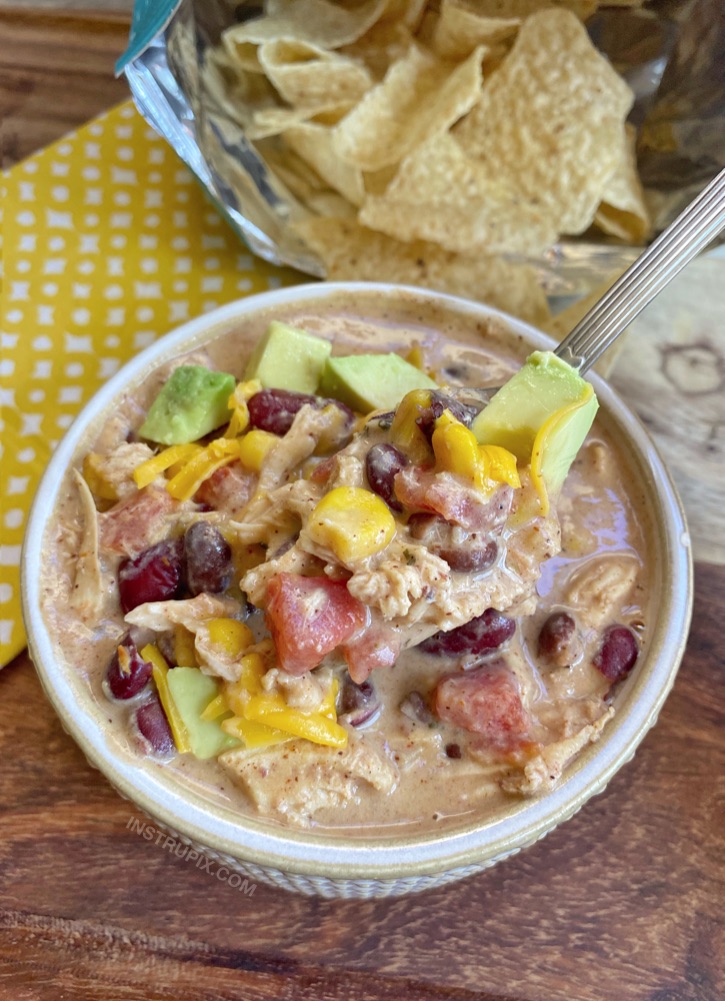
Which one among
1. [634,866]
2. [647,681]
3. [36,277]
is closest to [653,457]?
[647,681]

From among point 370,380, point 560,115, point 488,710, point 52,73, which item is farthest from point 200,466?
point 52,73

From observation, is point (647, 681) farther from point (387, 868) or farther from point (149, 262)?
point (149, 262)

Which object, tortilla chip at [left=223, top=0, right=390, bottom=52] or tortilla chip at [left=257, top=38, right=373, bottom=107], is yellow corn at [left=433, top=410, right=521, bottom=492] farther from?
tortilla chip at [left=223, top=0, right=390, bottom=52]

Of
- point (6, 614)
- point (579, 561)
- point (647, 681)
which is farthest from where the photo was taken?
point (6, 614)

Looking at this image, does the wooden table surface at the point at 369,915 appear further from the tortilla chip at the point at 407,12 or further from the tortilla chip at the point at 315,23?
the tortilla chip at the point at 407,12

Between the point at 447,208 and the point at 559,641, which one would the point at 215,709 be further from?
the point at 447,208

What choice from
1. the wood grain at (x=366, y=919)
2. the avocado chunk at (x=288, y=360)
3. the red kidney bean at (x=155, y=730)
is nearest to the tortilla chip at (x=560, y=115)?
the avocado chunk at (x=288, y=360)
